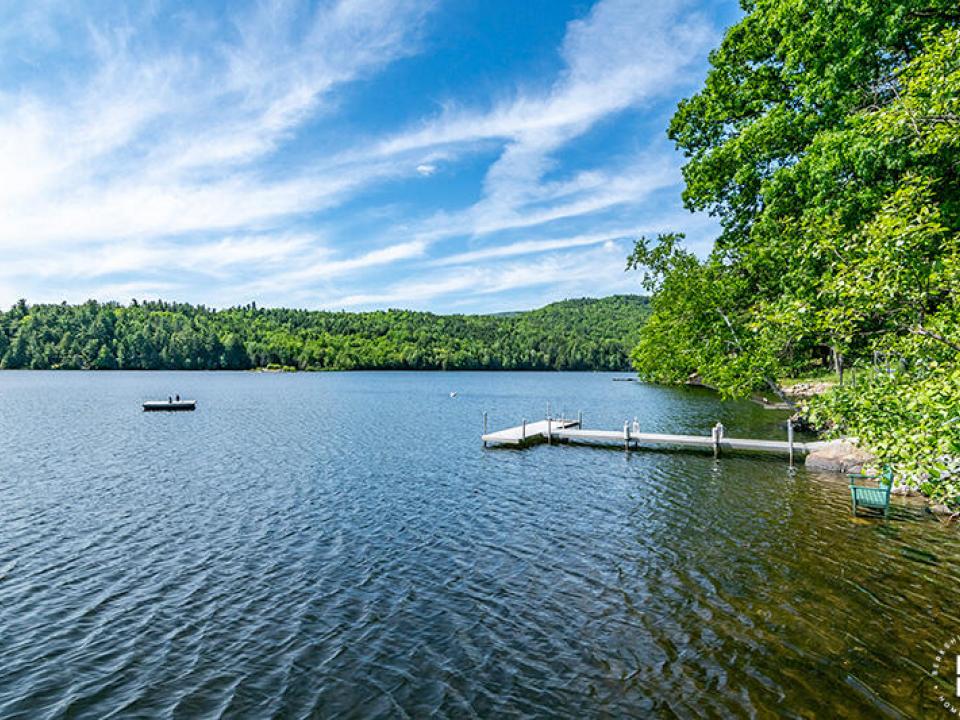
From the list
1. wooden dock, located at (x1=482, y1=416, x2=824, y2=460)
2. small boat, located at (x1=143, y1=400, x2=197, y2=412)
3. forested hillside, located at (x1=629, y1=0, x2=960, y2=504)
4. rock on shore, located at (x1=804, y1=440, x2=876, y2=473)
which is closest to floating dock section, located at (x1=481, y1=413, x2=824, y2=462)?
wooden dock, located at (x1=482, y1=416, x2=824, y2=460)

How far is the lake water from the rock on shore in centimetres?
196

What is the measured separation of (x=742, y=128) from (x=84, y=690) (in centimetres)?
2558

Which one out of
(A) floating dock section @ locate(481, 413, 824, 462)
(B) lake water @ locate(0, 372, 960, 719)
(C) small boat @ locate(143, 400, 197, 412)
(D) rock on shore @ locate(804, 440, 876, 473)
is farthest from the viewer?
(C) small boat @ locate(143, 400, 197, 412)

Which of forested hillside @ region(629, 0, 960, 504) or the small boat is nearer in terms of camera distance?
forested hillside @ region(629, 0, 960, 504)

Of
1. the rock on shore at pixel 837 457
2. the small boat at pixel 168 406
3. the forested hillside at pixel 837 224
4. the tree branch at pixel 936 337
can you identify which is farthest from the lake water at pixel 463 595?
the small boat at pixel 168 406

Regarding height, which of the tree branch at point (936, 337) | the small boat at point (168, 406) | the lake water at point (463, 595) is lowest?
the lake water at point (463, 595)

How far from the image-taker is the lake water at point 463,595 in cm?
971

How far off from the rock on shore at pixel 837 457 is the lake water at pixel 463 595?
196cm

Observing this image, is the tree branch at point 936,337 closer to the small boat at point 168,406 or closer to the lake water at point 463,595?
the lake water at point 463,595

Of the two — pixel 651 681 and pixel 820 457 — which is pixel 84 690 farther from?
pixel 820 457

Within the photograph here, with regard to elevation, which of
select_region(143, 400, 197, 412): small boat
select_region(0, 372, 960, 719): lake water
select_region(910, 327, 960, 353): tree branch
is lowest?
select_region(0, 372, 960, 719): lake water

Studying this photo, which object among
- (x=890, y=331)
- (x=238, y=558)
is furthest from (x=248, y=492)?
(x=890, y=331)

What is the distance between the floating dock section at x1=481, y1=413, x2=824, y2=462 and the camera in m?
32.4

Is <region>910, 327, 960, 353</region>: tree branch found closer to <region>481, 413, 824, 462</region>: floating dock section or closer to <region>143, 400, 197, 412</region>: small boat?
<region>481, 413, 824, 462</region>: floating dock section
